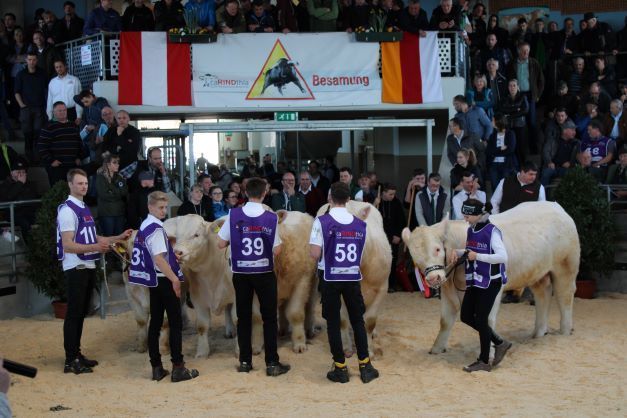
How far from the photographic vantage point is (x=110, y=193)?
12398 millimetres

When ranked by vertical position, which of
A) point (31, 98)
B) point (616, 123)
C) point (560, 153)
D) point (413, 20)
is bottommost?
point (560, 153)

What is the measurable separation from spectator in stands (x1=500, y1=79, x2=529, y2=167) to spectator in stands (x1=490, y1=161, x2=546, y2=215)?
3175 mm

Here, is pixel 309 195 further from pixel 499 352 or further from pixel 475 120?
pixel 499 352

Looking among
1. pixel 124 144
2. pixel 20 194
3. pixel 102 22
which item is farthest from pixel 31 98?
pixel 124 144

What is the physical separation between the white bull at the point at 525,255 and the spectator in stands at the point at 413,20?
232 inches

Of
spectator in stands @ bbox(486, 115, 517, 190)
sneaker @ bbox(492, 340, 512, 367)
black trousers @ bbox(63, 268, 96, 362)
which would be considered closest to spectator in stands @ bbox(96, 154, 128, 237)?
black trousers @ bbox(63, 268, 96, 362)

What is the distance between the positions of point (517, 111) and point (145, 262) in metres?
8.81

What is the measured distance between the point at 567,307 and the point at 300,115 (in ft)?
26.1

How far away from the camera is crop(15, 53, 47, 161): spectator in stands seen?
1555 centimetres

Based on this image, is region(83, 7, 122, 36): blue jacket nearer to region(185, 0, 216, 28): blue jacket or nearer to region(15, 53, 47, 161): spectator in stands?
region(15, 53, 47, 161): spectator in stands

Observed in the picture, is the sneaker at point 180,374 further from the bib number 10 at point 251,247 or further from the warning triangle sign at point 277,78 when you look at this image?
the warning triangle sign at point 277,78

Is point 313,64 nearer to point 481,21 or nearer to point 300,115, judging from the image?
point 300,115

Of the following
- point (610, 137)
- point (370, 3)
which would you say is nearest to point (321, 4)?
point (370, 3)

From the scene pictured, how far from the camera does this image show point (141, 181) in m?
12.3
